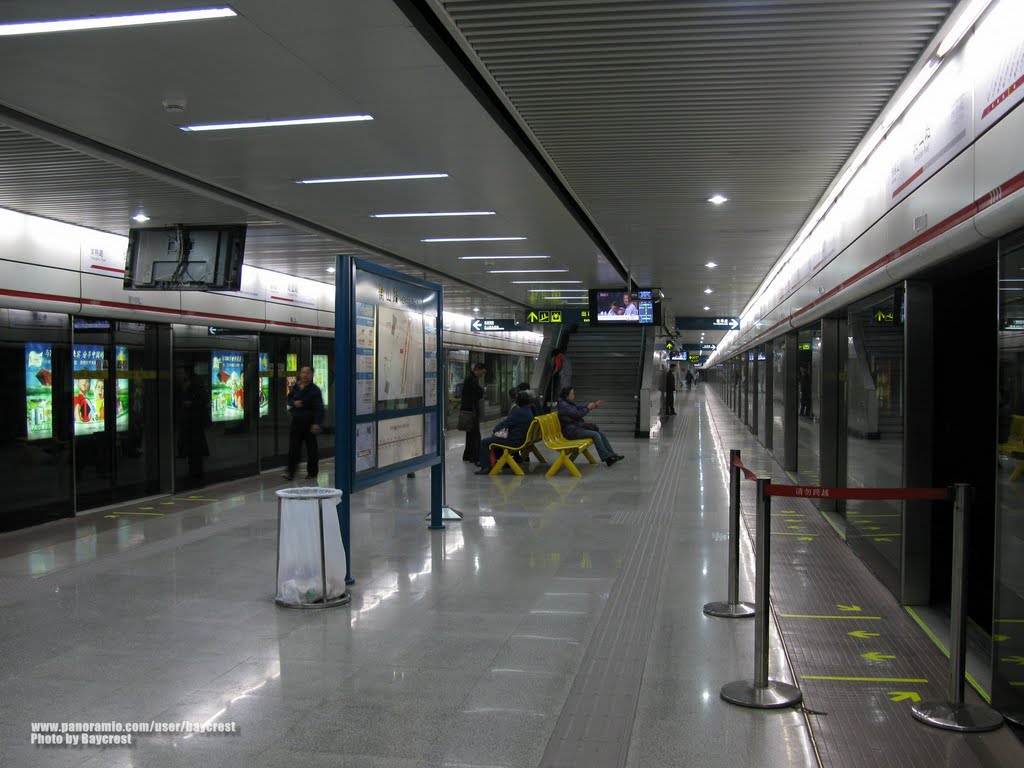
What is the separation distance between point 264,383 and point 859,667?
11.4 metres

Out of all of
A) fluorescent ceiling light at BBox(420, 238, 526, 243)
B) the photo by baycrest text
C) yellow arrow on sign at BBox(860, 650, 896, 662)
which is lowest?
the photo by baycrest text

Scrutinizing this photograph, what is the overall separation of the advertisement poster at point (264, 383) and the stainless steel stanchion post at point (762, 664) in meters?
11.0

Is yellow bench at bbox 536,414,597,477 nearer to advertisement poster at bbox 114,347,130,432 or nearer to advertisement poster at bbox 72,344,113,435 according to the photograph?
advertisement poster at bbox 114,347,130,432

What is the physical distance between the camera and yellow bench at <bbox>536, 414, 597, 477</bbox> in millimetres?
12406

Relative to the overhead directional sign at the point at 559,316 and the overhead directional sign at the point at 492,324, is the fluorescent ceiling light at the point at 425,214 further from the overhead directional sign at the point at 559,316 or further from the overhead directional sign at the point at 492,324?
the overhead directional sign at the point at 492,324

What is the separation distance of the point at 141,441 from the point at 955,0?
9.96 metres

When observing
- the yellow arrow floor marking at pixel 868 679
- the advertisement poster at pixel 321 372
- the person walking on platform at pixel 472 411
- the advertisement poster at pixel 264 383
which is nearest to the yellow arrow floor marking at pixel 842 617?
the yellow arrow floor marking at pixel 868 679

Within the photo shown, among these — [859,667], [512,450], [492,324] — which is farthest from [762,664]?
[492,324]

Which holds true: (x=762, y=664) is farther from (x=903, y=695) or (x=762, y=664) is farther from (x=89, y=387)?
(x=89, y=387)

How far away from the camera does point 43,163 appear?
6.99 meters

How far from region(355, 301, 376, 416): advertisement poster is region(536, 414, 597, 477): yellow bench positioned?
613 cm

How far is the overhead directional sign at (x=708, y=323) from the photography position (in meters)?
27.5

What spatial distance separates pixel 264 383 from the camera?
45.8 ft

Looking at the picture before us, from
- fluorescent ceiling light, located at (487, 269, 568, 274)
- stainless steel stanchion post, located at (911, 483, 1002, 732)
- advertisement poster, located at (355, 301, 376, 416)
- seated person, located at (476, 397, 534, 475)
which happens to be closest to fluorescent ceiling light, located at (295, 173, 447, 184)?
advertisement poster, located at (355, 301, 376, 416)
